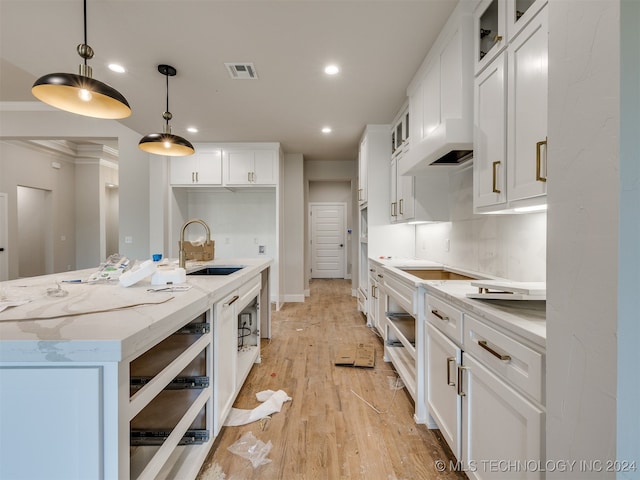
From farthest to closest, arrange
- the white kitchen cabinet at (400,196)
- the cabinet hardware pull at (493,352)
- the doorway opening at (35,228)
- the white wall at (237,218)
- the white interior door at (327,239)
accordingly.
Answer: the white interior door at (327,239) < the doorway opening at (35,228) < the white wall at (237,218) < the white kitchen cabinet at (400,196) < the cabinet hardware pull at (493,352)

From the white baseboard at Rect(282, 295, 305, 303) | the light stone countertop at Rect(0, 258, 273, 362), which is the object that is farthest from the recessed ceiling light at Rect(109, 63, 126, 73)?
the white baseboard at Rect(282, 295, 305, 303)

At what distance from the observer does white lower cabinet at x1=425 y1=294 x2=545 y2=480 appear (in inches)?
34.7

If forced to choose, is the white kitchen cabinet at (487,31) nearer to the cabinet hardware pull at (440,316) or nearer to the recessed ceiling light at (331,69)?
the recessed ceiling light at (331,69)

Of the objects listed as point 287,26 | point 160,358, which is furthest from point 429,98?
point 160,358

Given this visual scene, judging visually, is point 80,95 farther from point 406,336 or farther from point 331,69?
point 406,336

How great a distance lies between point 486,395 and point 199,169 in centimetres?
460

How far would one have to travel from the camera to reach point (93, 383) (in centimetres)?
74

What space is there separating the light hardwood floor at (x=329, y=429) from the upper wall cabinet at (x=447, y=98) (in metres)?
1.76

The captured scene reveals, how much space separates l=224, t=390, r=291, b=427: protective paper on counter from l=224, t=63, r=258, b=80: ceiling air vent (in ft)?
8.78

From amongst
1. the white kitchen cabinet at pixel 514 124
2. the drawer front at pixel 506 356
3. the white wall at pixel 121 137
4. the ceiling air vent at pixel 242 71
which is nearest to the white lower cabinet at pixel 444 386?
the drawer front at pixel 506 356

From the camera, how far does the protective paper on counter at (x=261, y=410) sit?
6.03 feet

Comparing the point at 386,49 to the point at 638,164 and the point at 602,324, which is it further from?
the point at 602,324

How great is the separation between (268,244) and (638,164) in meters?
4.91

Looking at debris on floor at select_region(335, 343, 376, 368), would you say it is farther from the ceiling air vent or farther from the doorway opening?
the doorway opening
